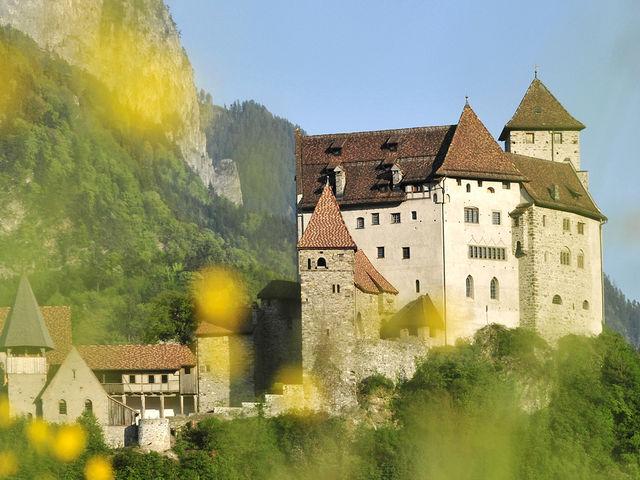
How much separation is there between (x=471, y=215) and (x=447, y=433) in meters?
14.8

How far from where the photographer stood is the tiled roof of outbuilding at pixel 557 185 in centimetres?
9000

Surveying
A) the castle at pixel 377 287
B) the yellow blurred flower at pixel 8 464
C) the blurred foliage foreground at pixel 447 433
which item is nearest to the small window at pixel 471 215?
the castle at pixel 377 287

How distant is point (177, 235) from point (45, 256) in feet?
102

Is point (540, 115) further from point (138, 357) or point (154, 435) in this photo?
point (154, 435)

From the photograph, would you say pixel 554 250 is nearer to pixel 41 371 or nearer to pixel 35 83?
pixel 41 371

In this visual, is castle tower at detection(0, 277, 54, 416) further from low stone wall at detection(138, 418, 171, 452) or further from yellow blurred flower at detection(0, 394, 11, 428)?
low stone wall at detection(138, 418, 171, 452)

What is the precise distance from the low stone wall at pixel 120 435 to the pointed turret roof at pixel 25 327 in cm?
659

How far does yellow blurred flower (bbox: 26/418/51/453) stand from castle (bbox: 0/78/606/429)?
103 cm

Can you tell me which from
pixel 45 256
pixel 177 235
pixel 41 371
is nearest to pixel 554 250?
pixel 41 371

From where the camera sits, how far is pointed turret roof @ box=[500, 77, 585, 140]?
9644 cm

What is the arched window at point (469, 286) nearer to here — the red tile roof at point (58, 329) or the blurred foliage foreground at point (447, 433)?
the blurred foliage foreground at point (447, 433)

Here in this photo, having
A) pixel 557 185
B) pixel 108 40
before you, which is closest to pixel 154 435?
pixel 557 185

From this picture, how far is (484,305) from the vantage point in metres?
87.2

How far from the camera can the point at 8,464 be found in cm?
7506
